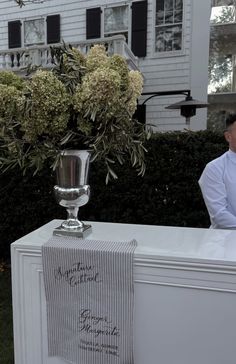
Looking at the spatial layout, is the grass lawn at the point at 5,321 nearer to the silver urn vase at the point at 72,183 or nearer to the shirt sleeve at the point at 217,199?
the silver urn vase at the point at 72,183

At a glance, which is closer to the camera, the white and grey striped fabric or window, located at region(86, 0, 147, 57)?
the white and grey striped fabric

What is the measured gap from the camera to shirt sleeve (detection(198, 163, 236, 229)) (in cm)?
223

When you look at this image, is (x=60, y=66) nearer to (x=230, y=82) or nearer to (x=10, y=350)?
(x=10, y=350)

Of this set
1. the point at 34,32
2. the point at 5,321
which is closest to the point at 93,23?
the point at 34,32

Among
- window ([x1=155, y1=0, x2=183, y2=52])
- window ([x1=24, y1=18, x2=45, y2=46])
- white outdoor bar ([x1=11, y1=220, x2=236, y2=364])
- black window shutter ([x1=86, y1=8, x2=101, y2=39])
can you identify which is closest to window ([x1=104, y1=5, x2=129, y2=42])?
black window shutter ([x1=86, y1=8, x2=101, y2=39])

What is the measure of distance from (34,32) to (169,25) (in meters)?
4.72

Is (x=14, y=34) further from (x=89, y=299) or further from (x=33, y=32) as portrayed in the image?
(x=89, y=299)

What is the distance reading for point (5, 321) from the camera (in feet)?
11.2

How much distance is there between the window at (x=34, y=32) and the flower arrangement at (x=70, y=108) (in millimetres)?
11888

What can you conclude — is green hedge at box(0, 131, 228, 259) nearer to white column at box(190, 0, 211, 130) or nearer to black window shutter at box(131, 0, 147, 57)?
white column at box(190, 0, 211, 130)

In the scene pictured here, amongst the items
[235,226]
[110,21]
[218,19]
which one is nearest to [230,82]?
[218,19]

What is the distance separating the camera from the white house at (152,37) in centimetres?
1087

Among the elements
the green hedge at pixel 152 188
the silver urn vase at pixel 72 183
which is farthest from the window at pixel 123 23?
the silver urn vase at pixel 72 183

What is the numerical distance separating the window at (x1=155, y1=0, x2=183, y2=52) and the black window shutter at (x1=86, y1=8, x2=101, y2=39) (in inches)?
73.9
